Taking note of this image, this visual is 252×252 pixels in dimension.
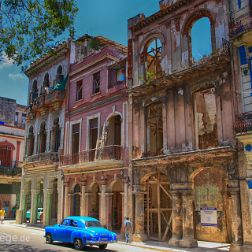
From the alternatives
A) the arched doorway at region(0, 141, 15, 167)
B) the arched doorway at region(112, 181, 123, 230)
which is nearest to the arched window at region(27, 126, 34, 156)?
the arched doorway at region(0, 141, 15, 167)

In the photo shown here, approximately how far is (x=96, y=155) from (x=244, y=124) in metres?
10.2

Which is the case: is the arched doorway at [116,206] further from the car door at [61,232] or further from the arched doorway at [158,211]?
the car door at [61,232]

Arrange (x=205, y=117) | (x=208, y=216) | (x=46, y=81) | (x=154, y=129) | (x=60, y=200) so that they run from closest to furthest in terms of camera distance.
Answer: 1. (x=208, y=216)
2. (x=205, y=117)
3. (x=154, y=129)
4. (x=60, y=200)
5. (x=46, y=81)

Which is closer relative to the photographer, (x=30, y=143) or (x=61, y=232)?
(x=61, y=232)

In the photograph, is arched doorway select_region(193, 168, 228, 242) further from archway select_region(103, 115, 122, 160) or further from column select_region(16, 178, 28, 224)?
column select_region(16, 178, 28, 224)

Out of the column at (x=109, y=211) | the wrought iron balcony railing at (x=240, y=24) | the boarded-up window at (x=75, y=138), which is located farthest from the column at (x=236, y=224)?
the boarded-up window at (x=75, y=138)

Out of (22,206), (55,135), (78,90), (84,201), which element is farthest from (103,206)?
(22,206)

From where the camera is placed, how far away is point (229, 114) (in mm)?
14789

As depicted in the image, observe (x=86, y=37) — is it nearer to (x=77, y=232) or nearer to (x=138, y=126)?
(x=138, y=126)

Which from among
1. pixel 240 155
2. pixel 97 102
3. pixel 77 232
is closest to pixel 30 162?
pixel 97 102

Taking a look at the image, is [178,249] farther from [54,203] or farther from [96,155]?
[54,203]

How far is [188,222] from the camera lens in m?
15.3

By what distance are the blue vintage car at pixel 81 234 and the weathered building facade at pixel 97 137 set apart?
12.8 ft

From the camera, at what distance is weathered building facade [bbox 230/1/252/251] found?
13.0m
